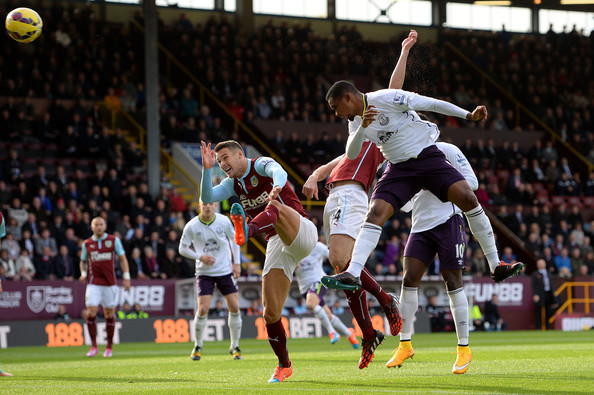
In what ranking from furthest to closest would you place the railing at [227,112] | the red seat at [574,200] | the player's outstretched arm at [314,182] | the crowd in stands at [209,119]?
1. the red seat at [574,200]
2. the railing at [227,112]
3. the crowd in stands at [209,119]
4. the player's outstretched arm at [314,182]

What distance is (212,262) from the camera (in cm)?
1480

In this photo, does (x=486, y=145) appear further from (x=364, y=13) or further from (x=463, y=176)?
(x=463, y=176)

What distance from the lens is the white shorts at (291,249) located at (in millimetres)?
8969

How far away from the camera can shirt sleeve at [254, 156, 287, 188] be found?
28.3 ft

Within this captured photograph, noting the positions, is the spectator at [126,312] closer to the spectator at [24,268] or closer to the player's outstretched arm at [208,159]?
the spectator at [24,268]

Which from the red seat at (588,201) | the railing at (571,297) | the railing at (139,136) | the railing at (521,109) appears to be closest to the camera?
the railing at (571,297)

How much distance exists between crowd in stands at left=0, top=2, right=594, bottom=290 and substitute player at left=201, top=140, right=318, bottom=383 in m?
12.4

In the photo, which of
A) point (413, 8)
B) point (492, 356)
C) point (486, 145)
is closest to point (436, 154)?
point (492, 356)

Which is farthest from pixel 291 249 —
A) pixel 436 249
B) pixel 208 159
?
pixel 436 249

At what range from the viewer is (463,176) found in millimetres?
8844

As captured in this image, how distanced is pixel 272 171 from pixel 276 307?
4.38 feet

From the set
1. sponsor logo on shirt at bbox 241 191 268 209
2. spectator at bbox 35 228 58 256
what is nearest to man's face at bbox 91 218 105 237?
spectator at bbox 35 228 58 256

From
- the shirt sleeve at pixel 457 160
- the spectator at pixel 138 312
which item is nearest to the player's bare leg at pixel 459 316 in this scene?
the shirt sleeve at pixel 457 160

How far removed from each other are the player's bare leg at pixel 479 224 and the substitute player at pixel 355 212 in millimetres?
1265
